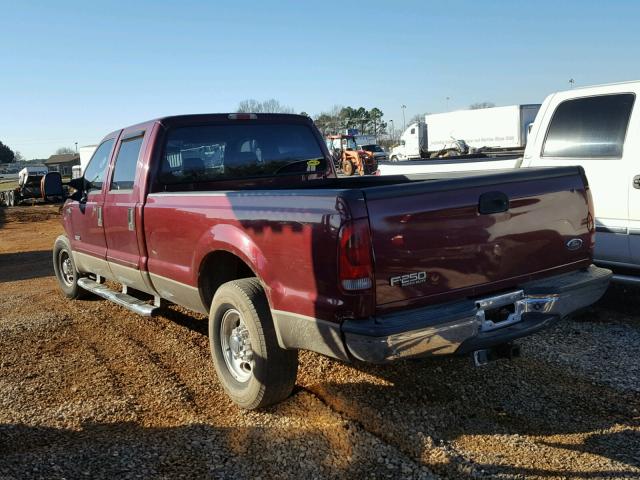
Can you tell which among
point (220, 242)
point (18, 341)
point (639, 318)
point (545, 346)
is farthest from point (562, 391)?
point (18, 341)

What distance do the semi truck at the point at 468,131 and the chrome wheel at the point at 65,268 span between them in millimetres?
22637

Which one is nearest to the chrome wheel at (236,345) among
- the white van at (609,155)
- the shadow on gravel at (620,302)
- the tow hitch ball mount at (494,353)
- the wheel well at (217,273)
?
the wheel well at (217,273)

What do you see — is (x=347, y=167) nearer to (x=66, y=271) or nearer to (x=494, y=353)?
(x=66, y=271)

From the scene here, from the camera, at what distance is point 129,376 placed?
471cm

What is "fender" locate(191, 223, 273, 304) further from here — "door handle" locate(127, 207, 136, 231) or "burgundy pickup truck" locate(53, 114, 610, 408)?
"door handle" locate(127, 207, 136, 231)

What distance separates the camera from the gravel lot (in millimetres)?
3230

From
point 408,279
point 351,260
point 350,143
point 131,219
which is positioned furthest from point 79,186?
point 350,143

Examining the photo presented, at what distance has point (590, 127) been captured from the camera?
19.1 ft

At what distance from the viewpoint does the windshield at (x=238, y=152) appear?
5160 mm

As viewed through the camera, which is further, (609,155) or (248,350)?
(609,155)

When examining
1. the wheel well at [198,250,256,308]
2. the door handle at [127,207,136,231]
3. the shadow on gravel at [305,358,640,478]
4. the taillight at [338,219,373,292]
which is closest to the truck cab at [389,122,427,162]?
the door handle at [127,207,136,231]

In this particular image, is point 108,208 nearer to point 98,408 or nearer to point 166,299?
point 166,299

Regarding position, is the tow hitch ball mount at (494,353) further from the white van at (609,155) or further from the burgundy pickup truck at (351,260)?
the white van at (609,155)

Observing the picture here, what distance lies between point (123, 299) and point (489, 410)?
348cm
